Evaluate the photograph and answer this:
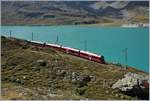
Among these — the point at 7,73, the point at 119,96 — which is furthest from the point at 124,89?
the point at 7,73

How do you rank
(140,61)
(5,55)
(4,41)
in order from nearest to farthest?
1. (5,55)
2. (4,41)
3. (140,61)

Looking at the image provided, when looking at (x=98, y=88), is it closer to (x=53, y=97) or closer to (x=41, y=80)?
(x=41, y=80)

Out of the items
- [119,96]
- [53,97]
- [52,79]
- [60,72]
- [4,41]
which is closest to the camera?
[53,97]

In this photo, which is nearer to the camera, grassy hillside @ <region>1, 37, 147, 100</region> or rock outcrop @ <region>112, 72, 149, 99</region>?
grassy hillside @ <region>1, 37, 147, 100</region>

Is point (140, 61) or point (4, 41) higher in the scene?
point (4, 41)

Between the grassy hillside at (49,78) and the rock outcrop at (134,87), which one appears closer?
the grassy hillside at (49,78)

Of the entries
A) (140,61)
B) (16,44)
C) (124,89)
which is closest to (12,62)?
(16,44)

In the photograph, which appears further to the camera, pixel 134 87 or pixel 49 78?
pixel 49 78

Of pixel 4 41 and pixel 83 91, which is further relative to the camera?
pixel 4 41
